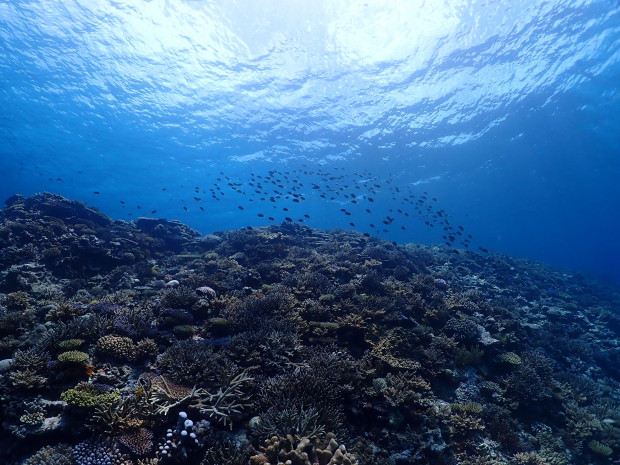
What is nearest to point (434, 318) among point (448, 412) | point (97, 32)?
point (448, 412)

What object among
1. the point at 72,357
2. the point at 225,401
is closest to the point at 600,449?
the point at 225,401

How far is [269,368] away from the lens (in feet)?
21.7

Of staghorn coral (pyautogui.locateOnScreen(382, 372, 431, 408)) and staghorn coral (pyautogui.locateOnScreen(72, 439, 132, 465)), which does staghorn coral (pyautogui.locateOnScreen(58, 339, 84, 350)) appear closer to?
staghorn coral (pyautogui.locateOnScreen(72, 439, 132, 465))

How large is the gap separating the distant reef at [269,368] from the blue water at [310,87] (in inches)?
407

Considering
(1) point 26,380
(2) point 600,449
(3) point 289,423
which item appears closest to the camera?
(3) point 289,423

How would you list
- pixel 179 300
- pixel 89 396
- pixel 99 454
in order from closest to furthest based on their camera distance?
pixel 99 454 < pixel 89 396 < pixel 179 300

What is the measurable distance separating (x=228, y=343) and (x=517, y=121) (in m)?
42.3

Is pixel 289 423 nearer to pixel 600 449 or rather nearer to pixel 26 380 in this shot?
pixel 26 380

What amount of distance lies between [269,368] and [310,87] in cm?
2773

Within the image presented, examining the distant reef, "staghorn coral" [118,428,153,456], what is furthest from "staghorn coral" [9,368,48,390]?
"staghorn coral" [118,428,153,456]

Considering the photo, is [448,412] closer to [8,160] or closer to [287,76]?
[287,76]

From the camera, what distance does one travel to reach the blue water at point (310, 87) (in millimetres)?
21906

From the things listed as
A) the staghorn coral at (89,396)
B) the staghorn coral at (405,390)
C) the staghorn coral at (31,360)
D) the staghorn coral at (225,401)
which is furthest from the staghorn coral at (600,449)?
the staghorn coral at (31,360)

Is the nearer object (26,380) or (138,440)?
(138,440)
